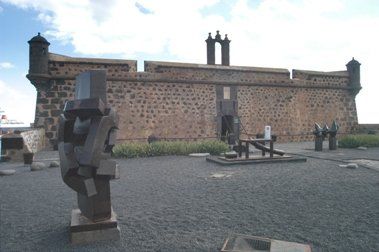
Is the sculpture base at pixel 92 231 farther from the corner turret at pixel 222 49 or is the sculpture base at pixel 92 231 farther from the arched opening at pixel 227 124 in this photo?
the corner turret at pixel 222 49

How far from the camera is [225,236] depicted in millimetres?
3447

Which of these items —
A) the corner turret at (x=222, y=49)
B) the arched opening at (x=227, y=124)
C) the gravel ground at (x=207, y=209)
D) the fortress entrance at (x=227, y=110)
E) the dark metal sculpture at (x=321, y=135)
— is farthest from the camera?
the corner turret at (x=222, y=49)

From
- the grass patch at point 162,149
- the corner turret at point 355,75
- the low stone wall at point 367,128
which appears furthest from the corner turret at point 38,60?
the low stone wall at point 367,128

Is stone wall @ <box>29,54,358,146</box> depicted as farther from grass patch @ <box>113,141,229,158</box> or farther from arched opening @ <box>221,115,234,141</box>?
grass patch @ <box>113,141,229,158</box>

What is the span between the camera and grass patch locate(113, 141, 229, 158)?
11.2 meters

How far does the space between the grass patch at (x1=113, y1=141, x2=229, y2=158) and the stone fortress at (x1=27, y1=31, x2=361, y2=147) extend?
386 cm

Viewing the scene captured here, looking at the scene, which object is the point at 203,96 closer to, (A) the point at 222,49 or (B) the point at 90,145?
(A) the point at 222,49

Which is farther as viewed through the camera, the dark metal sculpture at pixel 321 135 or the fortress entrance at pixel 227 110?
the fortress entrance at pixel 227 110

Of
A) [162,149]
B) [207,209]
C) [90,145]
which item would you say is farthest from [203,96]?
[90,145]

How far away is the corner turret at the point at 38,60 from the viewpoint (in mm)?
14305

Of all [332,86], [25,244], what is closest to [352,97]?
[332,86]

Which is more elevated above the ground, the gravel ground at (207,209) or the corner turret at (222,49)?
the corner turret at (222,49)

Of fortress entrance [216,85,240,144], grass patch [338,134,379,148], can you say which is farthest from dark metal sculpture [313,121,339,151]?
fortress entrance [216,85,240,144]

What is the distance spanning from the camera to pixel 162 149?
39.0 feet
